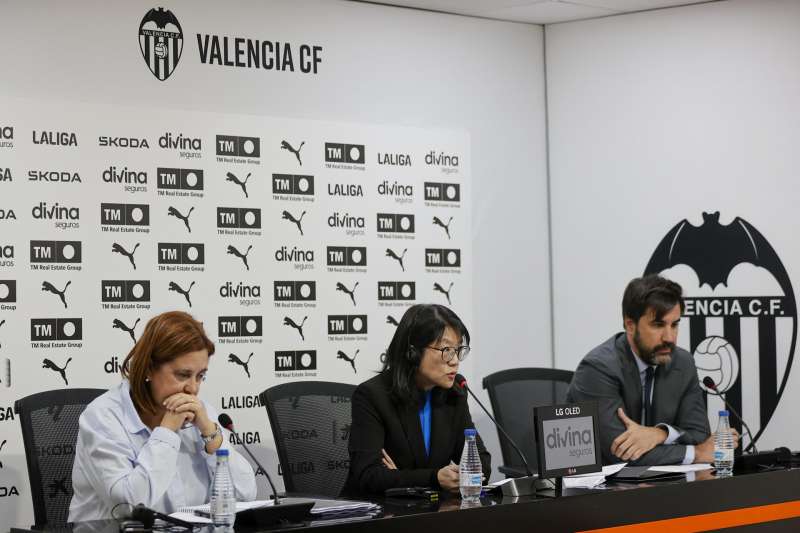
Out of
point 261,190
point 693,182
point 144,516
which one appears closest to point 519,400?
point 261,190

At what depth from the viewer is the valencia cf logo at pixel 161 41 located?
4.45 metres

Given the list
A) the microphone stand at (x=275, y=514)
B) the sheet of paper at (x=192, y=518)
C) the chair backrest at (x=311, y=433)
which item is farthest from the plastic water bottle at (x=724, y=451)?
the sheet of paper at (x=192, y=518)

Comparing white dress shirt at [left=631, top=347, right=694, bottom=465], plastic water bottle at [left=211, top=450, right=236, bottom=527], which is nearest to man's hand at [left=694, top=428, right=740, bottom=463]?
white dress shirt at [left=631, top=347, right=694, bottom=465]

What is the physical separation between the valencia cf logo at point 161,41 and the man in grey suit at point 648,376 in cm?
205

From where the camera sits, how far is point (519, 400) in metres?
4.49

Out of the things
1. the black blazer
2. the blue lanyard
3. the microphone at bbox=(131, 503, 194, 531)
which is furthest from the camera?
the blue lanyard

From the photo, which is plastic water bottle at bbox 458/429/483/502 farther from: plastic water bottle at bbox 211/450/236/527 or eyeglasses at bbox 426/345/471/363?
plastic water bottle at bbox 211/450/236/527

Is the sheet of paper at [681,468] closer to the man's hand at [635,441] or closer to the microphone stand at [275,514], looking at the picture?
the man's hand at [635,441]

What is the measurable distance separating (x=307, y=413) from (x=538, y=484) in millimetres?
975

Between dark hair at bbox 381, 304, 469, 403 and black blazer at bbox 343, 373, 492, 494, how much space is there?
4 cm

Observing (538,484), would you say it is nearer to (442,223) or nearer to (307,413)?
(307,413)

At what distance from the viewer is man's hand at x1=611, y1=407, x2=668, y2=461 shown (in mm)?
3906

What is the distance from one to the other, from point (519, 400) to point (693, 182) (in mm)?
1497

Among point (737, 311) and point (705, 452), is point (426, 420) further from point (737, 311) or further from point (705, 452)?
point (737, 311)
